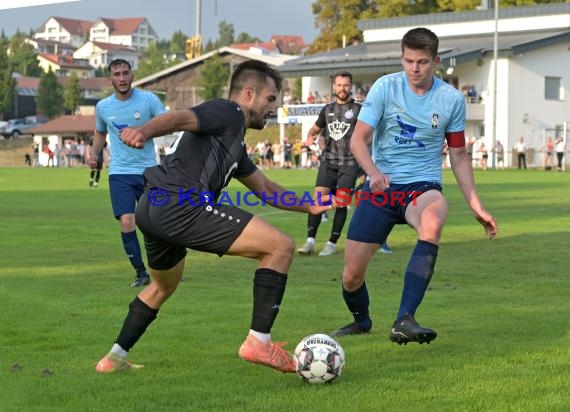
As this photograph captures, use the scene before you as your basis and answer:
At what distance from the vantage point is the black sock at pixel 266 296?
245 inches

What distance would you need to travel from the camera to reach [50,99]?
11331 centimetres

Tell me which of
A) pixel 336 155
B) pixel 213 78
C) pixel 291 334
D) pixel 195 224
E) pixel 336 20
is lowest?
pixel 291 334

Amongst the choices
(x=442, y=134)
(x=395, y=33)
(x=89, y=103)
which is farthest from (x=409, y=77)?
(x=89, y=103)

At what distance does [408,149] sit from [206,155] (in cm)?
196

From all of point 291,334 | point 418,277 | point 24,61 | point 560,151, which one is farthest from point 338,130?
point 24,61

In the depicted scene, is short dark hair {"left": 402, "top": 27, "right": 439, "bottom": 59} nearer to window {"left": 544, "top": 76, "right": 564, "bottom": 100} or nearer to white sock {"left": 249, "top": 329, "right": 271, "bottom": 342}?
white sock {"left": 249, "top": 329, "right": 271, "bottom": 342}

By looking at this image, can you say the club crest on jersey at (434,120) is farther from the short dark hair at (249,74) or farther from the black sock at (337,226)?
the black sock at (337,226)

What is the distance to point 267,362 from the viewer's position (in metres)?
6.16

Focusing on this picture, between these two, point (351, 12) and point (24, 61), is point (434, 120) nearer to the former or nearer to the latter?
point (351, 12)

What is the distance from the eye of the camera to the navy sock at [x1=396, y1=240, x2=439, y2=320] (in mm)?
6836

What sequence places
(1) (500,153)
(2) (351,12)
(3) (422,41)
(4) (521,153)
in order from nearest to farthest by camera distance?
(3) (422,41) → (4) (521,153) → (1) (500,153) → (2) (351,12)

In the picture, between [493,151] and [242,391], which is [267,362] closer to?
[242,391]

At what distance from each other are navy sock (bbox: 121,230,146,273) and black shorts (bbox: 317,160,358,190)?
359 cm

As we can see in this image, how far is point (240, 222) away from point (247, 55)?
3177 inches
